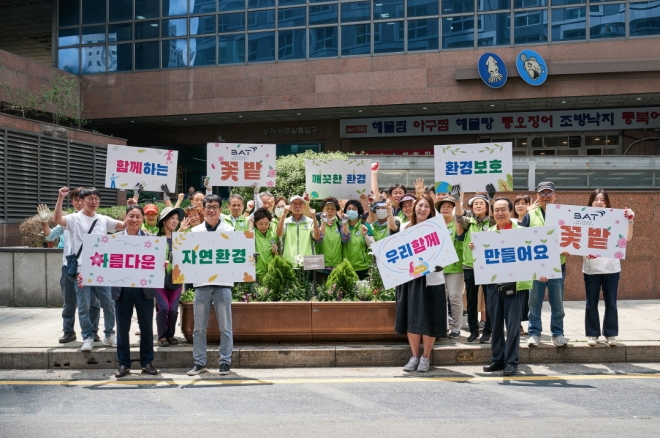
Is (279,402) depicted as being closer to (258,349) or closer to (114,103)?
(258,349)

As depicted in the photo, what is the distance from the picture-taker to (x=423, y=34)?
24500 mm

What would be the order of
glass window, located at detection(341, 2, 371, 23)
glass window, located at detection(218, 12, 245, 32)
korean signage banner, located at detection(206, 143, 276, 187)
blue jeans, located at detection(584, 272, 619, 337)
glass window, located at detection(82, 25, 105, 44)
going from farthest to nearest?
glass window, located at detection(82, 25, 105, 44) → glass window, located at detection(218, 12, 245, 32) → glass window, located at detection(341, 2, 371, 23) → korean signage banner, located at detection(206, 143, 276, 187) → blue jeans, located at detection(584, 272, 619, 337)

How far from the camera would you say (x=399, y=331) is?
7715 mm

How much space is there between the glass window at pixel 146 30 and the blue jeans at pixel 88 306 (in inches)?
800

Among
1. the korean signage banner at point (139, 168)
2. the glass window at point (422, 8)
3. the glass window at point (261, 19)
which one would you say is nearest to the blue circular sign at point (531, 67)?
the glass window at point (422, 8)

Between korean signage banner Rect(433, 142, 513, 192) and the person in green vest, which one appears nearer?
the person in green vest

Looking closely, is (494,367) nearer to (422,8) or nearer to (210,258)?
(210,258)

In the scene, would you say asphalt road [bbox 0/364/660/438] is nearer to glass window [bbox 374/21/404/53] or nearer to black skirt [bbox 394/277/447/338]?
black skirt [bbox 394/277/447/338]

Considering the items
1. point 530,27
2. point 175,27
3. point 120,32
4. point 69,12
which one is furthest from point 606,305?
point 69,12

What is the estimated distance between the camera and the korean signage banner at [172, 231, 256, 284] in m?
7.47

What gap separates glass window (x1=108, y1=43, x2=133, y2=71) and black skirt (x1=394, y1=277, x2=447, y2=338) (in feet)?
73.6

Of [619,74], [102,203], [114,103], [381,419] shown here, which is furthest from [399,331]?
[114,103]

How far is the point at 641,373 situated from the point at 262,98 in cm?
2031

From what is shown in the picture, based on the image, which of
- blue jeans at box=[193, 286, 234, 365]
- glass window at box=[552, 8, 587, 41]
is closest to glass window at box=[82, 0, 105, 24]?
glass window at box=[552, 8, 587, 41]
